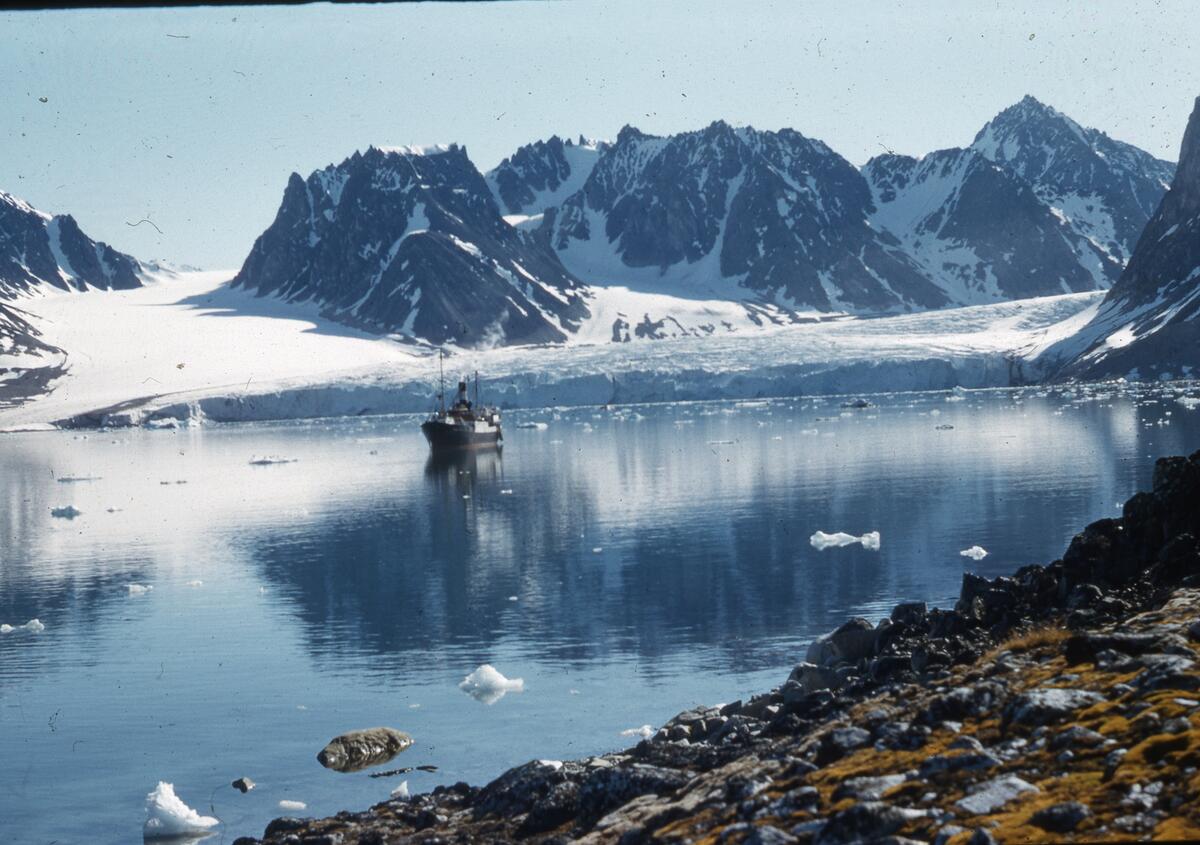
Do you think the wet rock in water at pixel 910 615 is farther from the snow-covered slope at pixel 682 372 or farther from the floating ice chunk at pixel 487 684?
the snow-covered slope at pixel 682 372

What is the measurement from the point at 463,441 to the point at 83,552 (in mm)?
46730

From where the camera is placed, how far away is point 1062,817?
714 centimetres

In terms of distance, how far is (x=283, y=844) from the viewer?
1418 centimetres

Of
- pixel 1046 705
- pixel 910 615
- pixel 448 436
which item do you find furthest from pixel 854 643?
pixel 448 436

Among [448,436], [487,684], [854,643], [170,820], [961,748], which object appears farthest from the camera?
[448,436]

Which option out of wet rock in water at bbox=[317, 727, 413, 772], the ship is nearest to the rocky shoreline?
wet rock in water at bbox=[317, 727, 413, 772]

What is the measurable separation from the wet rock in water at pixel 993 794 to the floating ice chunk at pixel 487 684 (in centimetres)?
1503

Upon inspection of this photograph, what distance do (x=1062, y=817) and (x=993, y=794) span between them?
2.94 ft

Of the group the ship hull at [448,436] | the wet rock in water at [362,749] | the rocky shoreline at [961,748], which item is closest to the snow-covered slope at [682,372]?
the ship hull at [448,436]

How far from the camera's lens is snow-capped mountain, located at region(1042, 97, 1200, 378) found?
145375 millimetres

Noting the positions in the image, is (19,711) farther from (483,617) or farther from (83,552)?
(83,552)

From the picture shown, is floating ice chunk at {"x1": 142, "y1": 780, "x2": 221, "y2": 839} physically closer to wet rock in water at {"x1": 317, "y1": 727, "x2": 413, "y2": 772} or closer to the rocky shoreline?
the rocky shoreline

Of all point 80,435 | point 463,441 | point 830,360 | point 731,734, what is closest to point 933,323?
point 830,360

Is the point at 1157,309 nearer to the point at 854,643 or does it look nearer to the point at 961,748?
the point at 854,643
